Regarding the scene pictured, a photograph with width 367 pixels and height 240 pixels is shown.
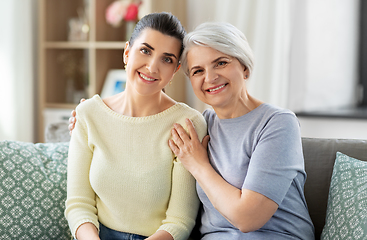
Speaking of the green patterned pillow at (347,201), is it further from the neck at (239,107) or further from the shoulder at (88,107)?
the shoulder at (88,107)

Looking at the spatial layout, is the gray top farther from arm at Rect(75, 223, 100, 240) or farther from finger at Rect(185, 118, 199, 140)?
arm at Rect(75, 223, 100, 240)

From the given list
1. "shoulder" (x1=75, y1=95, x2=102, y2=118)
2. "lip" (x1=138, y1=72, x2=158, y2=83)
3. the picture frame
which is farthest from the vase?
"lip" (x1=138, y1=72, x2=158, y2=83)

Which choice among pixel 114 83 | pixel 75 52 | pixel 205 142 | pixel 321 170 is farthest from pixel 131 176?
pixel 75 52

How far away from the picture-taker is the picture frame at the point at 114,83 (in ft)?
10.9

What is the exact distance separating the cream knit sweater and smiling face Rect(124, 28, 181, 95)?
128mm

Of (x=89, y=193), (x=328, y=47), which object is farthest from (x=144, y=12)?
(x=89, y=193)

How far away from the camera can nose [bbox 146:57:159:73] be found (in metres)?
1.44

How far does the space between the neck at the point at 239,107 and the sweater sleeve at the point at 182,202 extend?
0.13 m

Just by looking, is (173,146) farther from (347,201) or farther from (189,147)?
(347,201)

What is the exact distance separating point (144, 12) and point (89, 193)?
1888mm

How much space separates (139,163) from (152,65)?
350 millimetres

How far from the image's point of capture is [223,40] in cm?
134

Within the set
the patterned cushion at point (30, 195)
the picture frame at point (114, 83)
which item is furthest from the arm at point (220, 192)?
the picture frame at point (114, 83)

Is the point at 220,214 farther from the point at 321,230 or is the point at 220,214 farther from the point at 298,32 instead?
the point at 298,32
